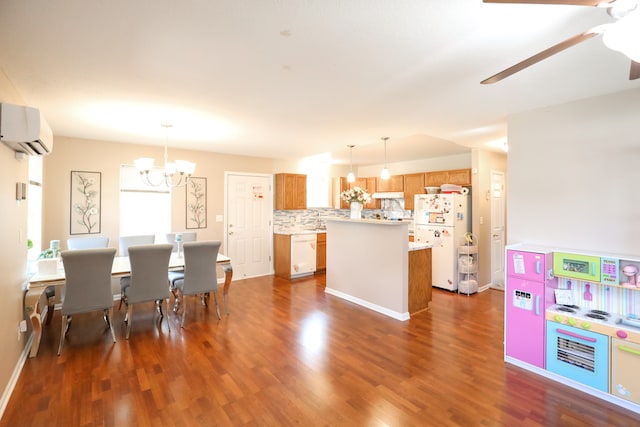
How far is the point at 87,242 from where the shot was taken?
403 centimetres

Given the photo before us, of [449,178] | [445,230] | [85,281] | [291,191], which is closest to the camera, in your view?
[85,281]

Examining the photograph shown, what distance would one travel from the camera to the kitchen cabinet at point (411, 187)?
5927 mm

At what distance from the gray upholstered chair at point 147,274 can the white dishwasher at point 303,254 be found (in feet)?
8.77

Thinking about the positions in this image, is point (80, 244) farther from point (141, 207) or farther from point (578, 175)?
point (578, 175)

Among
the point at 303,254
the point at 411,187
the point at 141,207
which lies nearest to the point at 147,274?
the point at 141,207

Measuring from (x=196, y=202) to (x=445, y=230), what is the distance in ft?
13.8

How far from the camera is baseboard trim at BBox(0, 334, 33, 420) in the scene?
6.84 ft

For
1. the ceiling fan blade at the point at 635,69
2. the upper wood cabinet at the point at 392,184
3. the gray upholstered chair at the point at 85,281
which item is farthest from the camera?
the upper wood cabinet at the point at 392,184

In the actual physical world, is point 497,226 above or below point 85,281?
above

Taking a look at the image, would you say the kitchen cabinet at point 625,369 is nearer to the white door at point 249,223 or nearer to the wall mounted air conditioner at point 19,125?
the wall mounted air conditioner at point 19,125

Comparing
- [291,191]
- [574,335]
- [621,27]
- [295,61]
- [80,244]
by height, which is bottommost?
[574,335]

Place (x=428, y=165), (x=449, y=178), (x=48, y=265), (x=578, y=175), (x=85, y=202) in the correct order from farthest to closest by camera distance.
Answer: (x=428, y=165), (x=449, y=178), (x=85, y=202), (x=48, y=265), (x=578, y=175)

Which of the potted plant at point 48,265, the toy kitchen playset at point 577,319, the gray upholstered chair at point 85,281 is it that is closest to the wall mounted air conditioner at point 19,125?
the gray upholstered chair at point 85,281

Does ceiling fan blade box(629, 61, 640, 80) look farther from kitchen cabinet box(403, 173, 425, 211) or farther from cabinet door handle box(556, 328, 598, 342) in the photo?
kitchen cabinet box(403, 173, 425, 211)
